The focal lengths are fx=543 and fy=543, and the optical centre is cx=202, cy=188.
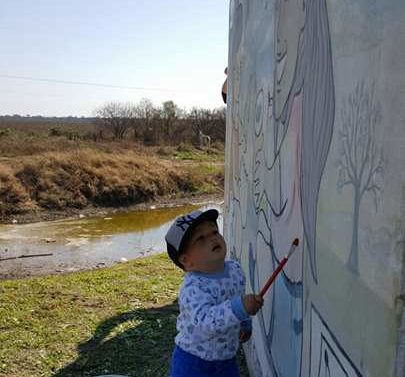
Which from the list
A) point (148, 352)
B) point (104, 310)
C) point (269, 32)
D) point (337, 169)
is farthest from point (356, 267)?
point (104, 310)

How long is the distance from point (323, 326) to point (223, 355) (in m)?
0.65

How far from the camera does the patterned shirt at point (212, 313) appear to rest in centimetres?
222

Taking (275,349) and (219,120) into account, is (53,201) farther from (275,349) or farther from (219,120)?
(219,120)

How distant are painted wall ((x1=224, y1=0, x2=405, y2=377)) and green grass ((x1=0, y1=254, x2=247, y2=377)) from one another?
1.88 meters

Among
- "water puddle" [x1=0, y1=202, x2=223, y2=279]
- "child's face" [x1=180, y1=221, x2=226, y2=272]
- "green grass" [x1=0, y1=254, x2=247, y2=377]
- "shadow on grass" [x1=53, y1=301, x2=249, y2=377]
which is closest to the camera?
"child's face" [x1=180, y1=221, x2=226, y2=272]

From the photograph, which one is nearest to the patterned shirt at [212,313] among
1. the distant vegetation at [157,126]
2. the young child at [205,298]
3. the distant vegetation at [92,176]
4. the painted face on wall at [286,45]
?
the young child at [205,298]

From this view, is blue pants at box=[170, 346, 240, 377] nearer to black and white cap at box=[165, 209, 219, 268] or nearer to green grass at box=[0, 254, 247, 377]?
black and white cap at box=[165, 209, 219, 268]

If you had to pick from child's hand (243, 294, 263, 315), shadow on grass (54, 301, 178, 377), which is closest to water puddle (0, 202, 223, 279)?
shadow on grass (54, 301, 178, 377)

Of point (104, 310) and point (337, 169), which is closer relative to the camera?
point (337, 169)

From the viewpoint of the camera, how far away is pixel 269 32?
12.0ft

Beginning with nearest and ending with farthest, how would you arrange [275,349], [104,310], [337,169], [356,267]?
[356,267] → [337,169] → [275,349] → [104,310]

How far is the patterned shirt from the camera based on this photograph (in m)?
2.22

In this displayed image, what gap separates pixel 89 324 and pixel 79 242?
7535mm

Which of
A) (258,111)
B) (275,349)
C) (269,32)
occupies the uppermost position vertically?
(269,32)
